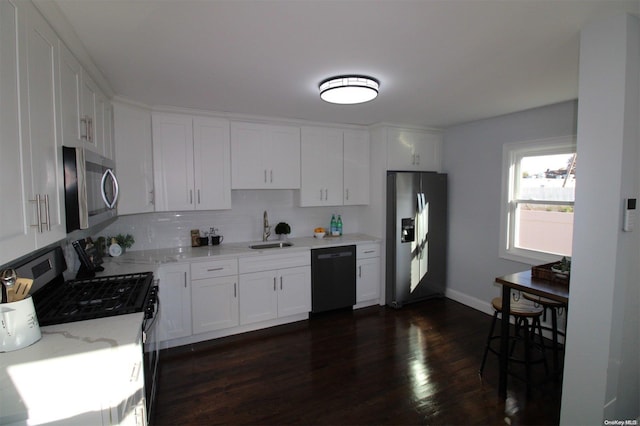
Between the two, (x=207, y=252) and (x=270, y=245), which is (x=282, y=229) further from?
(x=207, y=252)

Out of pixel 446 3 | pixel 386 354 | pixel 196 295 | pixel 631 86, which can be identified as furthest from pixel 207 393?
pixel 631 86

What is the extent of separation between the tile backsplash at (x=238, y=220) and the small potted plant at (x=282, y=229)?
132 millimetres

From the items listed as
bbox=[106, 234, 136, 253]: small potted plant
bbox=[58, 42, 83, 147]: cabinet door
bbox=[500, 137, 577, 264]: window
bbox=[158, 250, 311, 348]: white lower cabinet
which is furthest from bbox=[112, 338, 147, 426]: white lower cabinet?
bbox=[500, 137, 577, 264]: window

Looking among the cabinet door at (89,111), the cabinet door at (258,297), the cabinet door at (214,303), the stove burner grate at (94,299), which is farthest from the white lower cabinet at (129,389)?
the cabinet door at (258,297)

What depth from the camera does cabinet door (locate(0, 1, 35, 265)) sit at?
1.06 metres

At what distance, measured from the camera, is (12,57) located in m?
1.13

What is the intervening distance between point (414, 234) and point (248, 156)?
90.2 inches

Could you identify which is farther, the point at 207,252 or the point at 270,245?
the point at 270,245

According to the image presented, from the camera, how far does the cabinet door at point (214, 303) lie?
3.16 meters

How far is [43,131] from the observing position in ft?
4.49

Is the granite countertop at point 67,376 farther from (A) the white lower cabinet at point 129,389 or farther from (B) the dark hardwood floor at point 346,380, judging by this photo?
(B) the dark hardwood floor at point 346,380

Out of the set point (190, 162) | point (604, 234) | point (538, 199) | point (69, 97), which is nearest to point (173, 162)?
point (190, 162)

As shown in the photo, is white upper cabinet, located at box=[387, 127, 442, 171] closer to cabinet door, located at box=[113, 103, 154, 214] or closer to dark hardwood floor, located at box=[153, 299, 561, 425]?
dark hardwood floor, located at box=[153, 299, 561, 425]

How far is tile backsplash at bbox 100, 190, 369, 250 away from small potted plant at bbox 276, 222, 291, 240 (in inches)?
5.2
